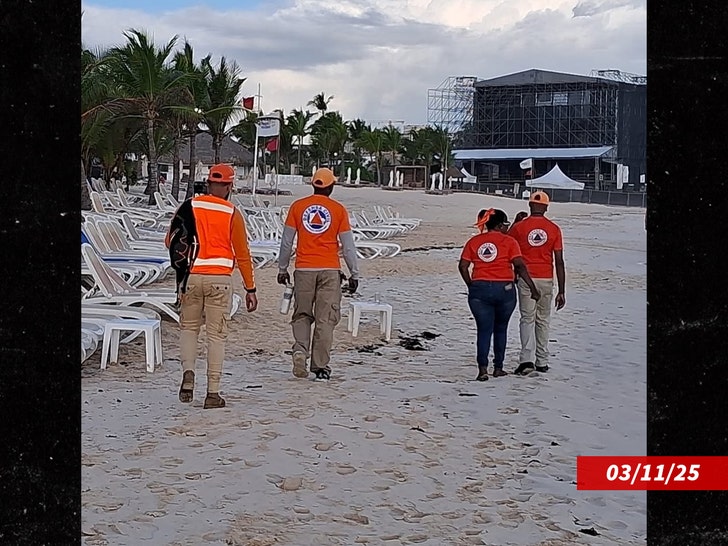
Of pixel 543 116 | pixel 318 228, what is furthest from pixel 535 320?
pixel 543 116

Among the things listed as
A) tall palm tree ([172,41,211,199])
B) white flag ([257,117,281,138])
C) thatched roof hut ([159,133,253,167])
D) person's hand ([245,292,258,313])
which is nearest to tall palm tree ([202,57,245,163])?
tall palm tree ([172,41,211,199])

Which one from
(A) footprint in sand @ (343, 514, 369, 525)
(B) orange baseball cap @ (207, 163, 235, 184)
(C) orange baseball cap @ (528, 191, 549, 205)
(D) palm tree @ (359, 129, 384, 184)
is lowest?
(A) footprint in sand @ (343, 514, 369, 525)

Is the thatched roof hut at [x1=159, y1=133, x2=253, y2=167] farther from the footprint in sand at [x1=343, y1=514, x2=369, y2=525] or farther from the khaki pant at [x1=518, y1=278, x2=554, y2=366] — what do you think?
the footprint in sand at [x1=343, y1=514, x2=369, y2=525]

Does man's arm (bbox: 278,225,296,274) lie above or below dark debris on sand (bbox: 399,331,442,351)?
above

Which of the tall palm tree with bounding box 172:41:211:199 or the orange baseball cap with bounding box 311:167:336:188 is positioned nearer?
the orange baseball cap with bounding box 311:167:336:188

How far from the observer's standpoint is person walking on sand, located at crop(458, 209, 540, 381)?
6527 millimetres

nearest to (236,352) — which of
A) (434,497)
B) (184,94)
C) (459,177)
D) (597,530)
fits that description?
(434,497)

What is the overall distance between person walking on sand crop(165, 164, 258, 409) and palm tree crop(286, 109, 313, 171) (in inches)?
2051

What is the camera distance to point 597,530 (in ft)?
12.0

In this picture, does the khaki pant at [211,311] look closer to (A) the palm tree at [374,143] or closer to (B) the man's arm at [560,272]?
(B) the man's arm at [560,272]
